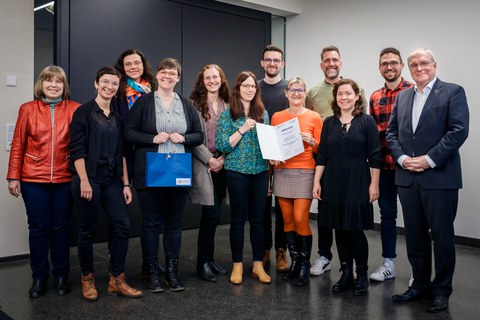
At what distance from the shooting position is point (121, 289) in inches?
119

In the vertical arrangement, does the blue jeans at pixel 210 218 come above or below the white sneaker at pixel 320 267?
above

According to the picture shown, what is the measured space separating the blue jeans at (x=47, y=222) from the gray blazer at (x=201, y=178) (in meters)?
0.86

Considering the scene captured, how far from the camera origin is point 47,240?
310cm

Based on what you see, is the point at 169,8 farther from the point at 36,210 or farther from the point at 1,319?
the point at 1,319

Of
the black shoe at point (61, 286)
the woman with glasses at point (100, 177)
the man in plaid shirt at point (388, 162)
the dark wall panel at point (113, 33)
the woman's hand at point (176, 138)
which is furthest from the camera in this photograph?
the dark wall panel at point (113, 33)

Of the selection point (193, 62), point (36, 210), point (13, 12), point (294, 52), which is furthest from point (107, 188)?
point (294, 52)

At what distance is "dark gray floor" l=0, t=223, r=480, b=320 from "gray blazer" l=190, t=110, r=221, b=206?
25.1 inches

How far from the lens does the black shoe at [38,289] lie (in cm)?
304

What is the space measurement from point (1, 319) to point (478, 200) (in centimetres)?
423

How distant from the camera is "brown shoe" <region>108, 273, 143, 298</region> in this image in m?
3.00

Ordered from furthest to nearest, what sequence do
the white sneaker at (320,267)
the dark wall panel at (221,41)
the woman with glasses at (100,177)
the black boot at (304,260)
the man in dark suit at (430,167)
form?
the dark wall panel at (221,41)
the white sneaker at (320,267)
the black boot at (304,260)
the woman with glasses at (100,177)
the man in dark suit at (430,167)

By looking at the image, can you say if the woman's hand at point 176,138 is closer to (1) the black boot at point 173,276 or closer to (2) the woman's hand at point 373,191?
(1) the black boot at point 173,276

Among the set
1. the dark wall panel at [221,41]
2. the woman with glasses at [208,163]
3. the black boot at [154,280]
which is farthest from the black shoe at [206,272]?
the dark wall panel at [221,41]

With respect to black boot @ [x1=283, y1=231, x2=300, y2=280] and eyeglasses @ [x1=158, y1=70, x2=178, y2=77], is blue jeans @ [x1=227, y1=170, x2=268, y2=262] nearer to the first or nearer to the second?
black boot @ [x1=283, y1=231, x2=300, y2=280]
